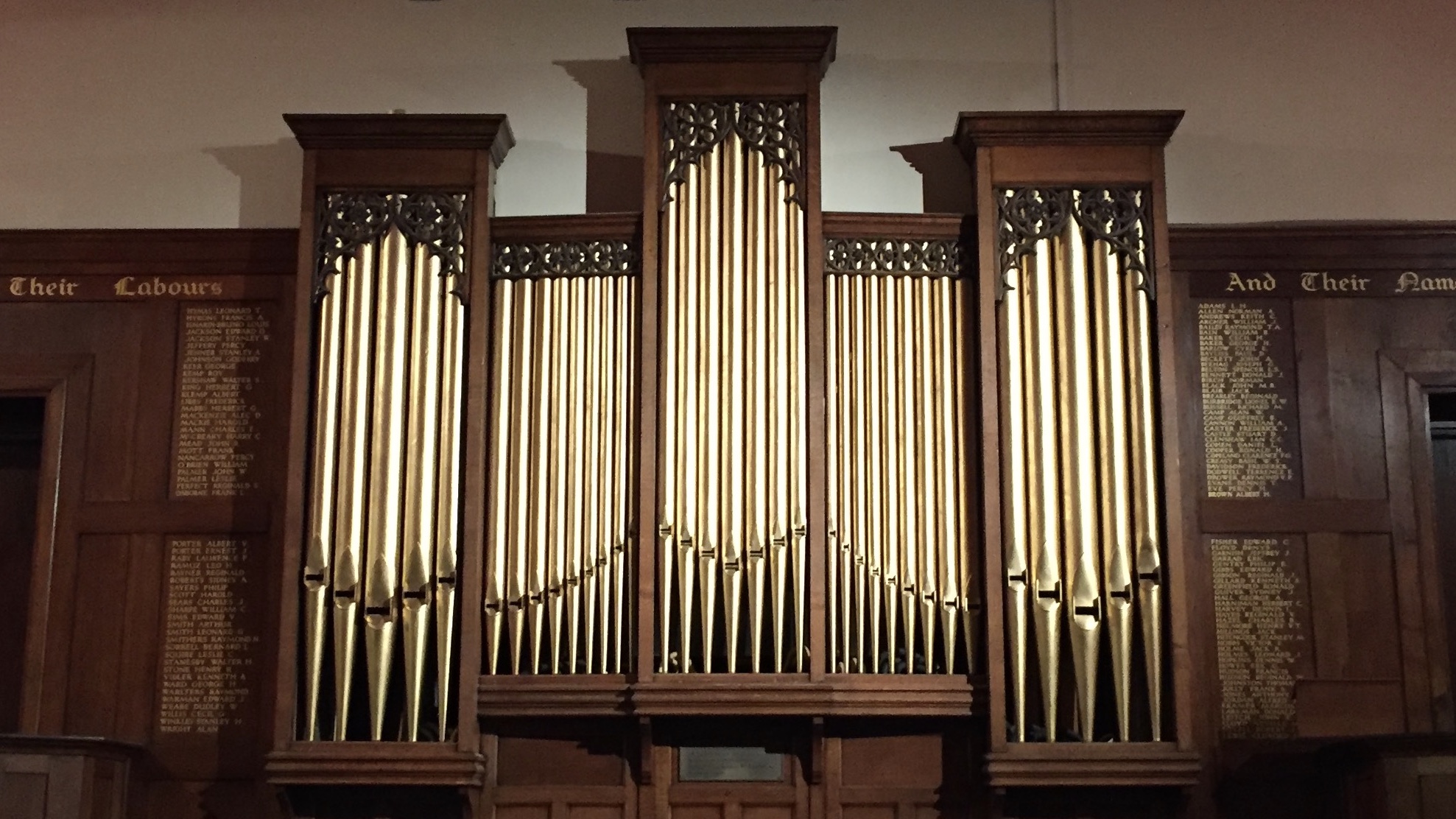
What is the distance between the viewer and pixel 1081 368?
723 cm

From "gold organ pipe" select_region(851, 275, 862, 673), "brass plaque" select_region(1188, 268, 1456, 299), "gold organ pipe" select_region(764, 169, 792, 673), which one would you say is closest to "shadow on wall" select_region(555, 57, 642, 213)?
"gold organ pipe" select_region(764, 169, 792, 673)

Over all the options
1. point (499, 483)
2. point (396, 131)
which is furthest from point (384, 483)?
point (396, 131)

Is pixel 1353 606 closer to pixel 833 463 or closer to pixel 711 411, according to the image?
pixel 833 463

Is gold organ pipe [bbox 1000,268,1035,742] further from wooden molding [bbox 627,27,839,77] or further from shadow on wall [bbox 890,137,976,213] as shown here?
wooden molding [bbox 627,27,839,77]

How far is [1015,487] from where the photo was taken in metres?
7.12

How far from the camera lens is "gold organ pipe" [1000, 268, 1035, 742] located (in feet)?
22.9

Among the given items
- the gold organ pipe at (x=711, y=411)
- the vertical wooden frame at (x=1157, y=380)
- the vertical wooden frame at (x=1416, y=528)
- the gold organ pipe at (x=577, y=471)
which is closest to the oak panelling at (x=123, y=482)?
the gold organ pipe at (x=577, y=471)

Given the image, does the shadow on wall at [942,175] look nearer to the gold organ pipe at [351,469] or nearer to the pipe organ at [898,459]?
the pipe organ at [898,459]

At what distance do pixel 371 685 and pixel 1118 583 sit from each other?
296cm

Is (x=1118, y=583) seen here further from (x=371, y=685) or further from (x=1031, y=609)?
(x=371, y=685)

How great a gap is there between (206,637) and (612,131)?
9.32 feet

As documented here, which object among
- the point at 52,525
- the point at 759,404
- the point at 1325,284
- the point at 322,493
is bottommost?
the point at 52,525

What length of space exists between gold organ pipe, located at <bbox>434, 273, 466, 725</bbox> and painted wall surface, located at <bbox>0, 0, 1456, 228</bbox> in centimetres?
84

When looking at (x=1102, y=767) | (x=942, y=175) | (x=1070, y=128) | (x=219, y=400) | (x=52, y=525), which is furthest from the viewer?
(x=942, y=175)
